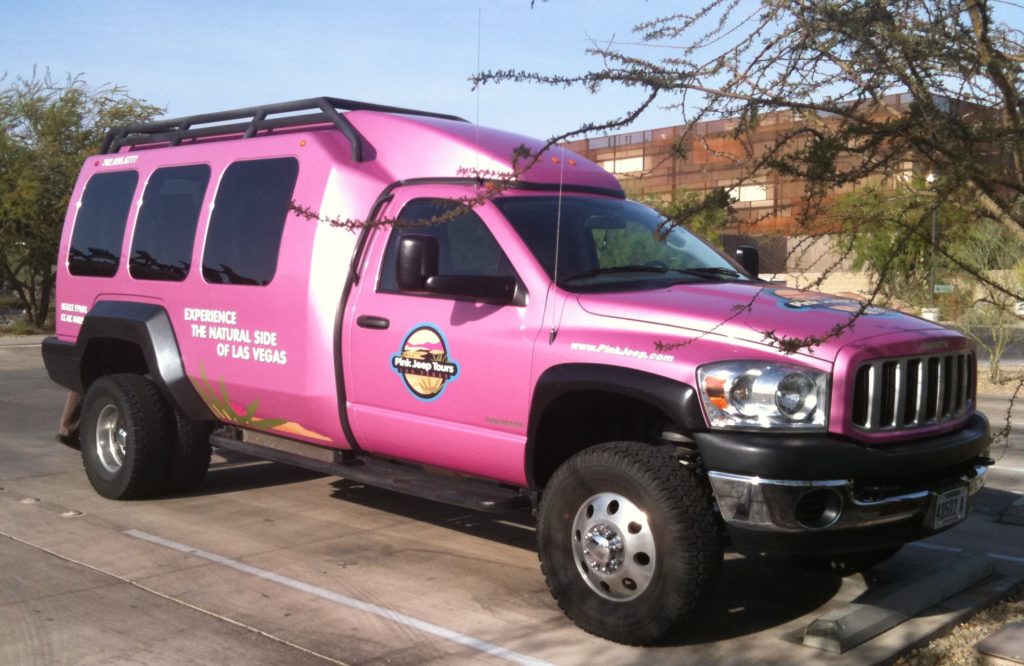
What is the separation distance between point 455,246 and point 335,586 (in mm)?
1954

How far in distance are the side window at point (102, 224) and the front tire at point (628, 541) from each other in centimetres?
442

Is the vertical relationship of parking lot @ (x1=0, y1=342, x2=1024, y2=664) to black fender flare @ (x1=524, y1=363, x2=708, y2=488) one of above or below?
below

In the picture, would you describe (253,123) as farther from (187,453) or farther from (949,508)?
(949,508)

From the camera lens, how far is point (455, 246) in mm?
5938

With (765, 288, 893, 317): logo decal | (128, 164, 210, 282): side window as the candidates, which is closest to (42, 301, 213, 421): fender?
(128, 164, 210, 282): side window

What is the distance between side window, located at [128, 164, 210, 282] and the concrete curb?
474cm

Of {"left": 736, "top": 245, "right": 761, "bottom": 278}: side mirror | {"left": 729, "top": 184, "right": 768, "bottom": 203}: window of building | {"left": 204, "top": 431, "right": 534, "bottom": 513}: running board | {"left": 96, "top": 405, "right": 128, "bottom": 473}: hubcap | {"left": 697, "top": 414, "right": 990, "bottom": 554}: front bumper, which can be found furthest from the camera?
{"left": 96, "top": 405, "right": 128, "bottom": 473}: hubcap

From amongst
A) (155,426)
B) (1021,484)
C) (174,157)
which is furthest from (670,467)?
(1021,484)

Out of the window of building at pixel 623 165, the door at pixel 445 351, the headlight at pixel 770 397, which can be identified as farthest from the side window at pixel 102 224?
the headlight at pixel 770 397

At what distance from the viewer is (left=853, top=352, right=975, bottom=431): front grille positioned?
4586 millimetres

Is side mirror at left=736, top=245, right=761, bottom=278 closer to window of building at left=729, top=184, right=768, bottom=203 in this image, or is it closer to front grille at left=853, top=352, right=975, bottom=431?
front grille at left=853, top=352, right=975, bottom=431

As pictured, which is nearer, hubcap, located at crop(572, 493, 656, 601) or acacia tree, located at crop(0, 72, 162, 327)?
hubcap, located at crop(572, 493, 656, 601)

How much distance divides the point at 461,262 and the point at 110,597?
2.53 meters

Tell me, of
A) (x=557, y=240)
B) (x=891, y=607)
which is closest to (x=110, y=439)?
(x=557, y=240)
